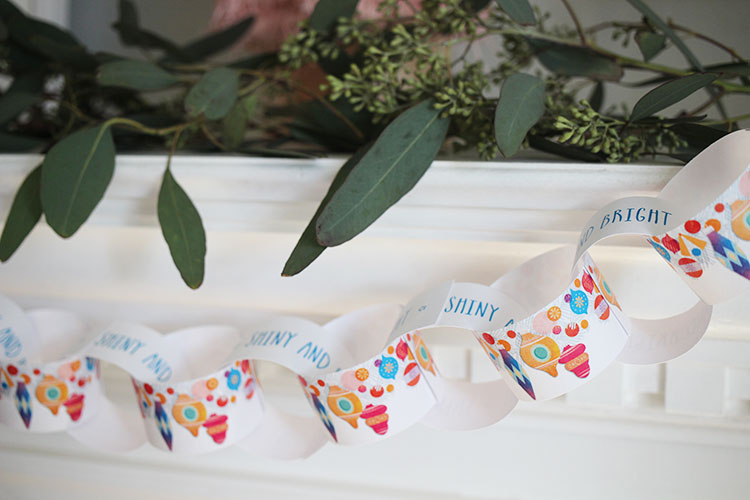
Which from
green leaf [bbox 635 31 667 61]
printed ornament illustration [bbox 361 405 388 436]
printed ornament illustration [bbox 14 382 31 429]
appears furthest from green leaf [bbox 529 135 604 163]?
printed ornament illustration [bbox 14 382 31 429]

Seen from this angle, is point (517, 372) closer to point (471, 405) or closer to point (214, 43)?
point (471, 405)

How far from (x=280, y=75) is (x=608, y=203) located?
1.04 feet

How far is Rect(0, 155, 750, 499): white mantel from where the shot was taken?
416 millimetres

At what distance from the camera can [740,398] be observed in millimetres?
447

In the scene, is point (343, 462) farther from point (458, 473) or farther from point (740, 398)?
point (740, 398)

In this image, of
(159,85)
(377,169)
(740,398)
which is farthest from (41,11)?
(740,398)

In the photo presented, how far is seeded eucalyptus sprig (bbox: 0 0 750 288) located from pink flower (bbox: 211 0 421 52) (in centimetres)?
4

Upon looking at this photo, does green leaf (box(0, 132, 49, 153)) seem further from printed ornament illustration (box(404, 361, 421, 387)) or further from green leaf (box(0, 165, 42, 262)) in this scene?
printed ornament illustration (box(404, 361, 421, 387))

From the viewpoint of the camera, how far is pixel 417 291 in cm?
47

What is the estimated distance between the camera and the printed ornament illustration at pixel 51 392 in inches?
18.6

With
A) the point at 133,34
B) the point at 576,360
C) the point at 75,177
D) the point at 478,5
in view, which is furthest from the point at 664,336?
the point at 133,34

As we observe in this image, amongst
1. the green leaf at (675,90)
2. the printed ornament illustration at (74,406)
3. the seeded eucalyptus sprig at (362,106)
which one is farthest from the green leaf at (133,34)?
the green leaf at (675,90)

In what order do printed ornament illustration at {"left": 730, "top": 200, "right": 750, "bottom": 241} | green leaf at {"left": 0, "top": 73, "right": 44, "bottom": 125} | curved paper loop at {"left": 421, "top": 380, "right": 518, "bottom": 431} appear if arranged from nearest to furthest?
printed ornament illustration at {"left": 730, "top": 200, "right": 750, "bottom": 241} → curved paper loop at {"left": 421, "top": 380, "right": 518, "bottom": 431} → green leaf at {"left": 0, "top": 73, "right": 44, "bottom": 125}

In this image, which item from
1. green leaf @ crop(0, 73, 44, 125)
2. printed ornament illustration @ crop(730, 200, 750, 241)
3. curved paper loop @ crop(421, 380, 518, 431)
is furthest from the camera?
green leaf @ crop(0, 73, 44, 125)
